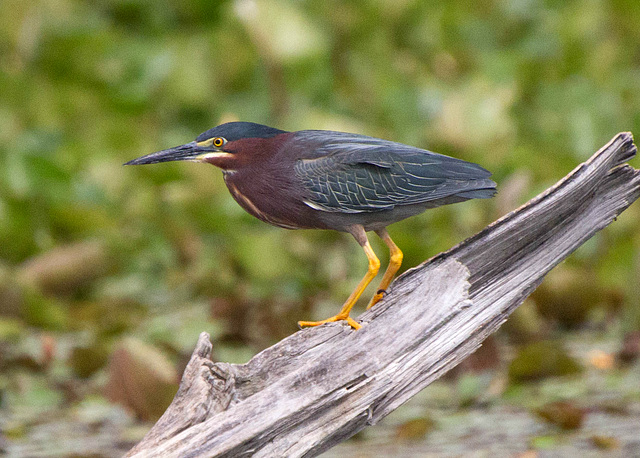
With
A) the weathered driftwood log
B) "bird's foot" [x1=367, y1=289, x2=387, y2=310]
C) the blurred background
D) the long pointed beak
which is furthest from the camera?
the blurred background

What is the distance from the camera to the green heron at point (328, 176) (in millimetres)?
1927

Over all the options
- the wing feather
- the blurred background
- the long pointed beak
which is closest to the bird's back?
the wing feather

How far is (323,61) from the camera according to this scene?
4.94 m

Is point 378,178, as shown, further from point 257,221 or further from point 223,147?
point 257,221

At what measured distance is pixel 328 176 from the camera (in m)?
1.99

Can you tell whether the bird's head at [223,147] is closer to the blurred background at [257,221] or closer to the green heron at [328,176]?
the green heron at [328,176]

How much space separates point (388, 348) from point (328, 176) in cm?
41

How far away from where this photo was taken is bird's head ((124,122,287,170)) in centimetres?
191

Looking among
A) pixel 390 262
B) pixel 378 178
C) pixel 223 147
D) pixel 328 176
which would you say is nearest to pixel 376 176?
pixel 378 178

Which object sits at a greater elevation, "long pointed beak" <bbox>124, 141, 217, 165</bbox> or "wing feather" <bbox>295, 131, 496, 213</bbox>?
"long pointed beak" <bbox>124, 141, 217, 165</bbox>

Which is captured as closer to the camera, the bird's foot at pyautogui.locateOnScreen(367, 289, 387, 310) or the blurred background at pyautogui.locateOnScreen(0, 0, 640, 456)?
Answer: the bird's foot at pyautogui.locateOnScreen(367, 289, 387, 310)

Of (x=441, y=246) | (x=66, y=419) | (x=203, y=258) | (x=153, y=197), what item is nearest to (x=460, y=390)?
(x=441, y=246)

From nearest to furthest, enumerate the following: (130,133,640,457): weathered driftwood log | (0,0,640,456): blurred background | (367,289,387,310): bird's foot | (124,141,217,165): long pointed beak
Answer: (130,133,640,457): weathered driftwood log < (124,141,217,165): long pointed beak < (367,289,387,310): bird's foot < (0,0,640,456): blurred background

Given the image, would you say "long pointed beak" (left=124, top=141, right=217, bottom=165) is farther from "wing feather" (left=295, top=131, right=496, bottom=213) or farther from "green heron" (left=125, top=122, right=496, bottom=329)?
"wing feather" (left=295, top=131, right=496, bottom=213)
